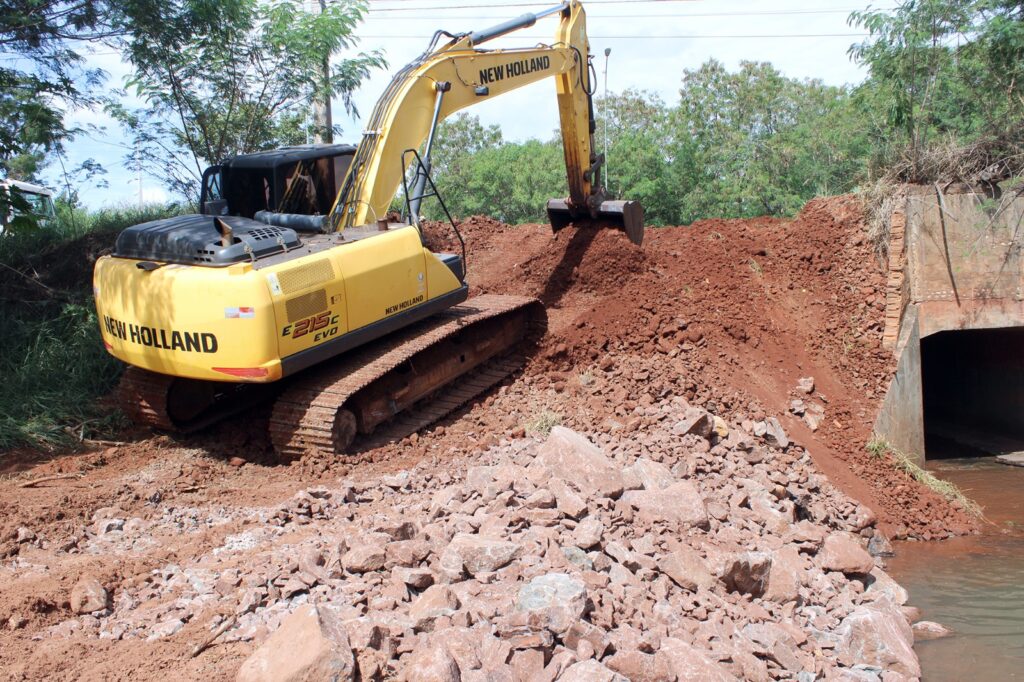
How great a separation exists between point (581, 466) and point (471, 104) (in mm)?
4616

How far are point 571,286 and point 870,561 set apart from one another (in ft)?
16.3

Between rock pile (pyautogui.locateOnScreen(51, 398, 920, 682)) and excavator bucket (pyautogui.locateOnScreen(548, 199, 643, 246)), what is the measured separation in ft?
13.5

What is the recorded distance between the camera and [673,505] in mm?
6020

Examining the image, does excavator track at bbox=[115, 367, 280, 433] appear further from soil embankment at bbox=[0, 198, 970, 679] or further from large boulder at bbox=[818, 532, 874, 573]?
large boulder at bbox=[818, 532, 874, 573]

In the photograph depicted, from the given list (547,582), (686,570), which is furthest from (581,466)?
(547,582)

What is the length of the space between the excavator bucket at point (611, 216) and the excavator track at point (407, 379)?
2045 mm

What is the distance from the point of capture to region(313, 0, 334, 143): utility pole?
12469 mm

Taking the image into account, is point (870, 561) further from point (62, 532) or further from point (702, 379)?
point (62, 532)

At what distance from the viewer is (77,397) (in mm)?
8578

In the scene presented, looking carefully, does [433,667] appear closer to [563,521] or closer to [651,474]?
[563,521]

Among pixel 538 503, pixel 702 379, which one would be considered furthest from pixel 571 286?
pixel 538 503

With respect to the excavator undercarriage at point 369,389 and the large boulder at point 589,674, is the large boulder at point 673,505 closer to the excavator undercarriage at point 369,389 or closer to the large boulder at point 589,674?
the large boulder at point 589,674

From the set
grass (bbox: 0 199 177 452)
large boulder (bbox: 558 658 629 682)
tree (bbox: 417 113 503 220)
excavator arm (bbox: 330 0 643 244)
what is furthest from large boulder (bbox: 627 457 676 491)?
tree (bbox: 417 113 503 220)

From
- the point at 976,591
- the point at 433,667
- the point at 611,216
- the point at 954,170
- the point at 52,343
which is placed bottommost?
the point at 976,591
